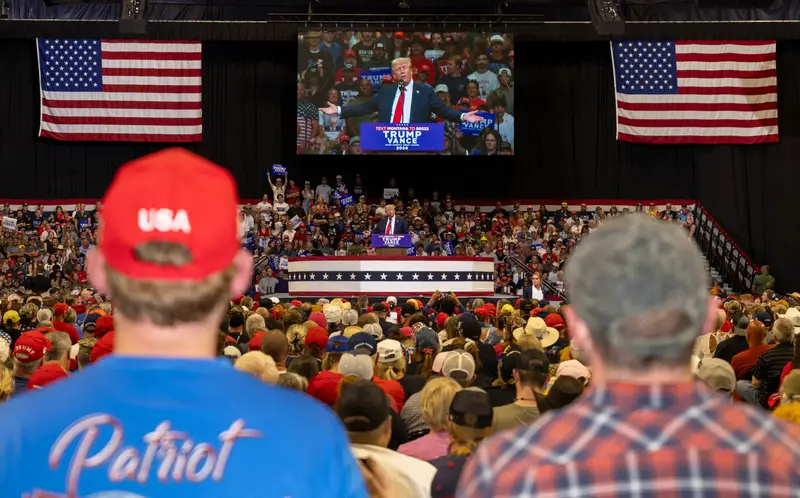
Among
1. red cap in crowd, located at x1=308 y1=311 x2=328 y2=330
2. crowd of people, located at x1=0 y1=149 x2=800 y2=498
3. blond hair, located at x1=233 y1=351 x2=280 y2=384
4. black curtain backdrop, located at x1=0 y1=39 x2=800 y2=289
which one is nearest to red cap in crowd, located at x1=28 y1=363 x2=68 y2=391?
blond hair, located at x1=233 y1=351 x2=280 y2=384

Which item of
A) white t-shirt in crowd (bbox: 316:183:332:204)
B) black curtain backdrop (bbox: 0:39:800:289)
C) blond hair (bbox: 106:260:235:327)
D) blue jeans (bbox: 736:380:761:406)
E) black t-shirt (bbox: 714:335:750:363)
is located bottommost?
blue jeans (bbox: 736:380:761:406)

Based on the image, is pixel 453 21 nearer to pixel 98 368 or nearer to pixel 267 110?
pixel 267 110

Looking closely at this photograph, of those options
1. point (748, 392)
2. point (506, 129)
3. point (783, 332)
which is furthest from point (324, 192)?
point (748, 392)

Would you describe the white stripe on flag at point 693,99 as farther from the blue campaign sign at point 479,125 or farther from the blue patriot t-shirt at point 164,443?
the blue patriot t-shirt at point 164,443

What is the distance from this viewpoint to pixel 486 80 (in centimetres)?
2342

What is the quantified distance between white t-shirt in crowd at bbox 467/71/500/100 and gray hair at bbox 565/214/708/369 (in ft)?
72.6

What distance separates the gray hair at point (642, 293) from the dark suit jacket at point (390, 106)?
71.9 feet

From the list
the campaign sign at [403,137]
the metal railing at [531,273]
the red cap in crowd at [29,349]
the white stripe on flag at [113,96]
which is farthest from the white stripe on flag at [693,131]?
the red cap in crowd at [29,349]

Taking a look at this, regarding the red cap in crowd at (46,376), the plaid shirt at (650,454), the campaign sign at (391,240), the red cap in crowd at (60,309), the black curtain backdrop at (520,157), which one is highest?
the black curtain backdrop at (520,157)

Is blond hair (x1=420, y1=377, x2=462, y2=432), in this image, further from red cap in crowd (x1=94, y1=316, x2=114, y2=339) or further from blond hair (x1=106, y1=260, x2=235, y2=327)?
red cap in crowd (x1=94, y1=316, x2=114, y2=339)

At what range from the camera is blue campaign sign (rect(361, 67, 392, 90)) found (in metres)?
23.4

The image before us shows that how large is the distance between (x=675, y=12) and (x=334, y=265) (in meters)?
12.1

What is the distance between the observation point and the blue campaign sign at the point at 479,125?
2347cm

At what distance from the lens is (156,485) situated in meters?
1.55
